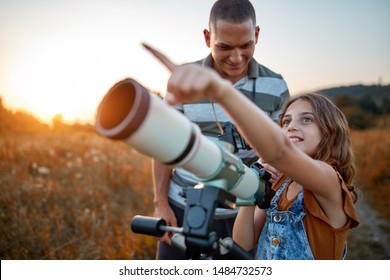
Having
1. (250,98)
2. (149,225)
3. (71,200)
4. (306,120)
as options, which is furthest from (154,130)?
(71,200)

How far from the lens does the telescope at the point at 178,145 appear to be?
35.9 inches

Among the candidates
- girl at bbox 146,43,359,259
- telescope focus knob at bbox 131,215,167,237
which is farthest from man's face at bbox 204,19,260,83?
telescope focus knob at bbox 131,215,167,237

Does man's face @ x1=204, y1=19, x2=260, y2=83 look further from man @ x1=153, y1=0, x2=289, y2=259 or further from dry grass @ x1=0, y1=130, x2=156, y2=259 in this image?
dry grass @ x1=0, y1=130, x2=156, y2=259

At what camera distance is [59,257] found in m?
3.23

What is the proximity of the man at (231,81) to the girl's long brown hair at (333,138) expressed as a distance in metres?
0.50

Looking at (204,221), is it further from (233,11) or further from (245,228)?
(233,11)

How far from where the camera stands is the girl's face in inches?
69.9

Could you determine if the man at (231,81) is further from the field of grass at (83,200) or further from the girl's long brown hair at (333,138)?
the field of grass at (83,200)

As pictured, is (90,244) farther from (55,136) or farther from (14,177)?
(55,136)

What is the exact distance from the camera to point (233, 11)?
2.09 metres

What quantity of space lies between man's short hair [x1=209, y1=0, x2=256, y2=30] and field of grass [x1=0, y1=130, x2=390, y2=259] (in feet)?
3.95

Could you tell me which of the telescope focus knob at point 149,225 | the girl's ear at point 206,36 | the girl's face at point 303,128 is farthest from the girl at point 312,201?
the girl's ear at point 206,36

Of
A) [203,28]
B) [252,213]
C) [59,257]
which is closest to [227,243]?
[252,213]

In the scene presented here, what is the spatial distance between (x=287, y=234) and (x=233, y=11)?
3.99ft
